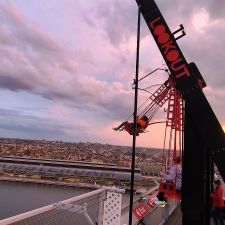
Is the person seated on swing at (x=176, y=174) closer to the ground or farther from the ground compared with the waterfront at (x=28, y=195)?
farther from the ground

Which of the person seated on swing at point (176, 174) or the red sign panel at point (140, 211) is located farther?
the person seated on swing at point (176, 174)

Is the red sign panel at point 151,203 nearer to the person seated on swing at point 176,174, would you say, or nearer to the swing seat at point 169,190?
the swing seat at point 169,190

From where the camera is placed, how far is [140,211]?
30.5 feet

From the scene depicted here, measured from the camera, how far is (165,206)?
11391 mm

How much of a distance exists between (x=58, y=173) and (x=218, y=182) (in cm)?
11417

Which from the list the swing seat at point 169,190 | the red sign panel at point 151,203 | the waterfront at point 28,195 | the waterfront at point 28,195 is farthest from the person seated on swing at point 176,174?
the waterfront at point 28,195

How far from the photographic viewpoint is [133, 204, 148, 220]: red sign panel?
9.07 m

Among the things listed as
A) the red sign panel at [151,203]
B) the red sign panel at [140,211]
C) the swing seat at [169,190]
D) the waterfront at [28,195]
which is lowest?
the waterfront at [28,195]

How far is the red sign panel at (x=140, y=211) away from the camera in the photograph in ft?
29.8

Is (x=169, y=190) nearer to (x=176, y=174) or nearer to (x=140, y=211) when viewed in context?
(x=176, y=174)

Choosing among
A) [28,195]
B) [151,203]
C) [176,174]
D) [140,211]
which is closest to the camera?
[140,211]

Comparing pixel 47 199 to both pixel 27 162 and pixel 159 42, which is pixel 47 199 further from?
pixel 159 42

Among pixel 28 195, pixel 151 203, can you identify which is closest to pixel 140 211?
pixel 151 203

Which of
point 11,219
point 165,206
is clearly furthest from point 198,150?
point 165,206
